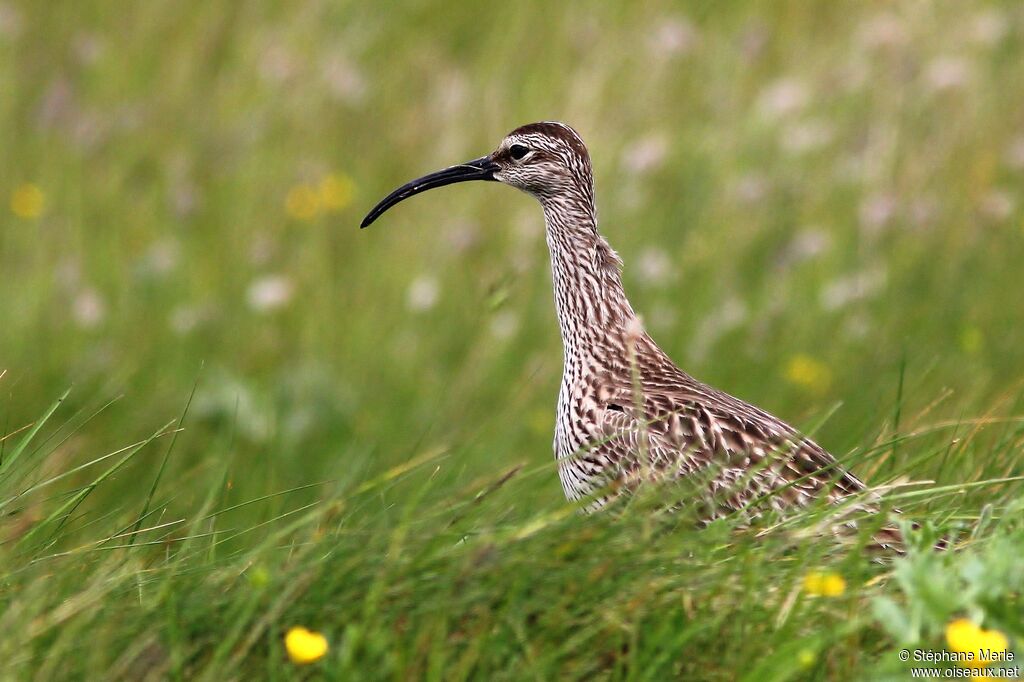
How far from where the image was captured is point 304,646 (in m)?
3.24

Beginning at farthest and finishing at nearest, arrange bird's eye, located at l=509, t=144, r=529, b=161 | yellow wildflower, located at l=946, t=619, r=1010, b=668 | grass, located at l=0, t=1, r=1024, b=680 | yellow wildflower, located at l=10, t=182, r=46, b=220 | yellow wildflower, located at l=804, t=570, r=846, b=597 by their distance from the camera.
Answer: yellow wildflower, located at l=10, t=182, r=46, b=220
grass, located at l=0, t=1, r=1024, b=680
bird's eye, located at l=509, t=144, r=529, b=161
yellow wildflower, located at l=804, t=570, r=846, b=597
yellow wildflower, located at l=946, t=619, r=1010, b=668

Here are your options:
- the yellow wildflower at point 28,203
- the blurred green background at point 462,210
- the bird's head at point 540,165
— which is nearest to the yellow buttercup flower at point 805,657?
the bird's head at point 540,165

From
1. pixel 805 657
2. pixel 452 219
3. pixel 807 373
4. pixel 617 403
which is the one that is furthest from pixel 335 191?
pixel 805 657

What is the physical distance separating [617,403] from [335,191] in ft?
16.4

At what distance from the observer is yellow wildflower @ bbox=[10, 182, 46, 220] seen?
9484mm

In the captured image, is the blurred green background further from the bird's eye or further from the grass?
the bird's eye

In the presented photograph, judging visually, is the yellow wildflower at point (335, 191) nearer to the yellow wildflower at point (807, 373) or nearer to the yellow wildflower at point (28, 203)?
the yellow wildflower at point (28, 203)

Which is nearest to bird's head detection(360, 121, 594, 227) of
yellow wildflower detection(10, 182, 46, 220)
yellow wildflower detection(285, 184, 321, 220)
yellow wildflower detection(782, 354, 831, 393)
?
yellow wildflower detection(782, 354, 831, 393)

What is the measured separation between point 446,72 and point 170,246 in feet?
8.46

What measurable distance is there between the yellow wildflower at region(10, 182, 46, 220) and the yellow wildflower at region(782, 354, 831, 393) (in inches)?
180

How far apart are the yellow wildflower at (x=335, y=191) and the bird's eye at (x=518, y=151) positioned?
3724 mm

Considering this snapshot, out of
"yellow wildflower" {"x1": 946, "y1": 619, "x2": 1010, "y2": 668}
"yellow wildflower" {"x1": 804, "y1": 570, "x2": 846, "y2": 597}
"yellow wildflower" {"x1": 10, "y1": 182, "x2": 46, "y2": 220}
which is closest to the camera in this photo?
"yellow wildflower" {"x1": 946, "y1": 619, "x2": 1010, "y2": 668}

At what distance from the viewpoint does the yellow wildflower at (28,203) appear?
9.48 metres

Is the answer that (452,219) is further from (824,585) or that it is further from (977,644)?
(977,644)
